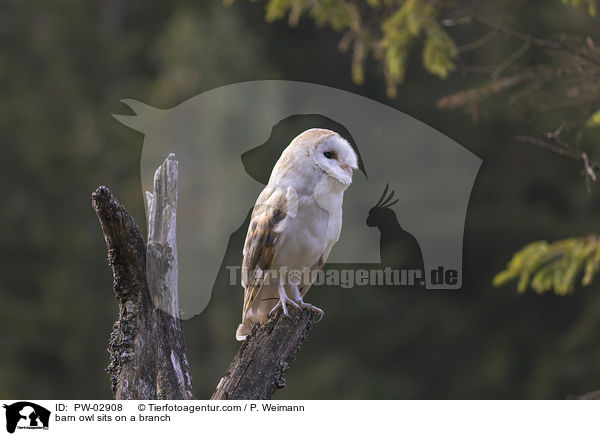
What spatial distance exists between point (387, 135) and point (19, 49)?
631cm

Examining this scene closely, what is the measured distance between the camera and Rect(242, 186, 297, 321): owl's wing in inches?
135

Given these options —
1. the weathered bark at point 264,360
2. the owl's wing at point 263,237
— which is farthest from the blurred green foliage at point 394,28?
the weathered bark at point 264,360

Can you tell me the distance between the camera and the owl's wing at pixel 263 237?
11.2ft

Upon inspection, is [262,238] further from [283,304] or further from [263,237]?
[283,304]

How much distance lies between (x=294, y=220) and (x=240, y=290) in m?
6.30

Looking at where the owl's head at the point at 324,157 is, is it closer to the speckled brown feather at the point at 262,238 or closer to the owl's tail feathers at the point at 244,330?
the speckled brown feather at the point at 262,238

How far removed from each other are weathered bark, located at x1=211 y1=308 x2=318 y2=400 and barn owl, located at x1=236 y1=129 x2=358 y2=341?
3.4 inches

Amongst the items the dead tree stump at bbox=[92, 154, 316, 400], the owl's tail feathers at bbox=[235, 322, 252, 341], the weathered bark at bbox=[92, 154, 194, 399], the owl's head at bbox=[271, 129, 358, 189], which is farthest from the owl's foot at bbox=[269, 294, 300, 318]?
the owl's head at bbox=[271, 129, 358, 189]

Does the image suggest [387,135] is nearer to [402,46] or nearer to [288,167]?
[402,46]

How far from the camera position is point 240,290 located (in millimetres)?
9602

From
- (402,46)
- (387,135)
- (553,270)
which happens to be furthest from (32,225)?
(553,270)

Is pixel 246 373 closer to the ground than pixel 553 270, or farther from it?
closer to the ground

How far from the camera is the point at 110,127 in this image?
41.5ft

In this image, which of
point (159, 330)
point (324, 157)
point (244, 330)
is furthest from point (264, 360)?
point (324, 157)
